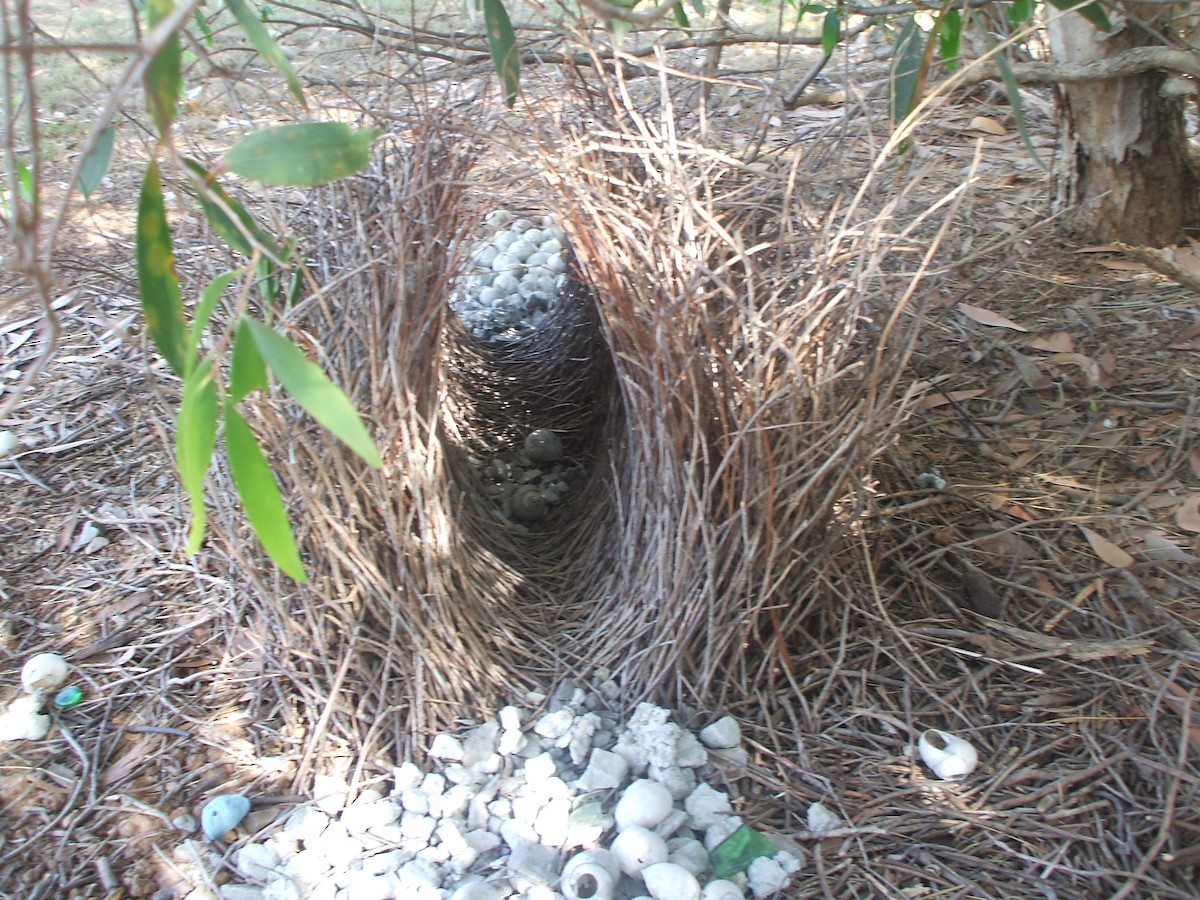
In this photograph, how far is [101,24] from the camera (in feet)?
13.5

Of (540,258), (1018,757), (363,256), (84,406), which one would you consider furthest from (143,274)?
(540,258)

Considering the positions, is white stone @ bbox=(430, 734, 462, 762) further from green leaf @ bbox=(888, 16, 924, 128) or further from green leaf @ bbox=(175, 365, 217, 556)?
green leaf @ bbox=(888, 16, 924, 128)

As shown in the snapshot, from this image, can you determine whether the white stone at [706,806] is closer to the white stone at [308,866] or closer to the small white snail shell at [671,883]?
the small white snail shell at [671,883]

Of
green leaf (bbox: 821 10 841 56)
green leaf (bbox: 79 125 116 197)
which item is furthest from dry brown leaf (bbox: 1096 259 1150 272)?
green leaf (bbox: 79 125 116 197)

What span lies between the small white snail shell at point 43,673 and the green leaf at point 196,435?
3.60 feet

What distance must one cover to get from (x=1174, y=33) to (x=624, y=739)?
5.76ft

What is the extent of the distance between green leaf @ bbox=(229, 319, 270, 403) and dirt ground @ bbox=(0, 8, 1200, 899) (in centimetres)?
64

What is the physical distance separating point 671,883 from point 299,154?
94 centimetres

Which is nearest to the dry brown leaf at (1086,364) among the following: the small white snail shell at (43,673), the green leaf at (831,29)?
the green leaf at (831,29)

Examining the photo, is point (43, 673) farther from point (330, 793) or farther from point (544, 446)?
point (544, 446)

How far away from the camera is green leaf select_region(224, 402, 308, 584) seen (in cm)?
69

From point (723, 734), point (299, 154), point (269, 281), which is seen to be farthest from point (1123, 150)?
point (299, 154)

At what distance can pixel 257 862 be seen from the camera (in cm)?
134

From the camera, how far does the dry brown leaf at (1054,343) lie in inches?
80.0
